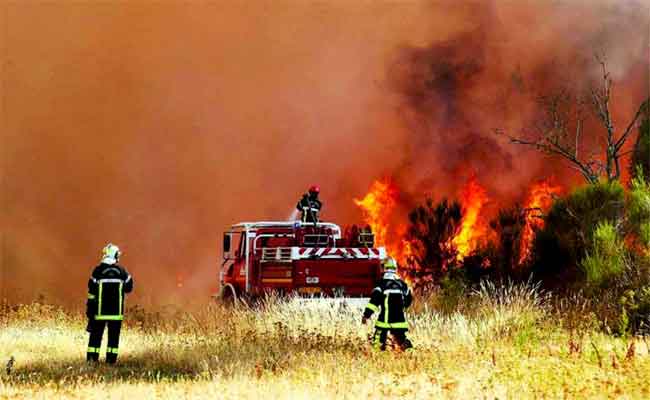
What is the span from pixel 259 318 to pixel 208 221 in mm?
13556

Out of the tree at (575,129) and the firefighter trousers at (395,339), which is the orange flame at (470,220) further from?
the firefighter trousers at (395,339)

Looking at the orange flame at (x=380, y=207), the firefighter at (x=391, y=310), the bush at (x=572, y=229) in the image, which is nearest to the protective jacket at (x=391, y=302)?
the firefighter at (x=391, y=310)

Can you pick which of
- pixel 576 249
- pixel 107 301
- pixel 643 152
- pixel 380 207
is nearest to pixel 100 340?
pixel 107 301

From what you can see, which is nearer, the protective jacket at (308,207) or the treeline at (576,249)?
the treeline at (576,249)

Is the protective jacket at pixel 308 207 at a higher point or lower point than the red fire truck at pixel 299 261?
higher

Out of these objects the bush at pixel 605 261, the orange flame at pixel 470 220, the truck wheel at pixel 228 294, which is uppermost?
the orange flame at pixel 470 220

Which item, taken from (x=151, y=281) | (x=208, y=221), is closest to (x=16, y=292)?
(x=151, y=281)

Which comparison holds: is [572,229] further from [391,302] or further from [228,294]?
[391,302]

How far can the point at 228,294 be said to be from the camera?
16812 millimetres

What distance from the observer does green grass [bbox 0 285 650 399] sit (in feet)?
30.0

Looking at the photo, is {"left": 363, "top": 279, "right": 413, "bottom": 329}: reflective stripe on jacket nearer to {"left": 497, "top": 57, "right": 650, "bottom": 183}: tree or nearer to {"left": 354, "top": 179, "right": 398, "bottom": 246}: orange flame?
{"left": 354, "top": 179, "right": 398, "bottom": 246}: orange flame

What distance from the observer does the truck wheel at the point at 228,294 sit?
16.2 meters

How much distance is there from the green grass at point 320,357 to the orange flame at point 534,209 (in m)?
3.35

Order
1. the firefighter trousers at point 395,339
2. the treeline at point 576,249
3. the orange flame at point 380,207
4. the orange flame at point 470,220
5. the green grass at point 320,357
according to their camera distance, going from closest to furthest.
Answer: the green grass at point 320,357 → the firefighter trousers at point 395,339 → the treeline at point 576,249 → the orange flame at point 470,220 → the orange flame at point 380,207
